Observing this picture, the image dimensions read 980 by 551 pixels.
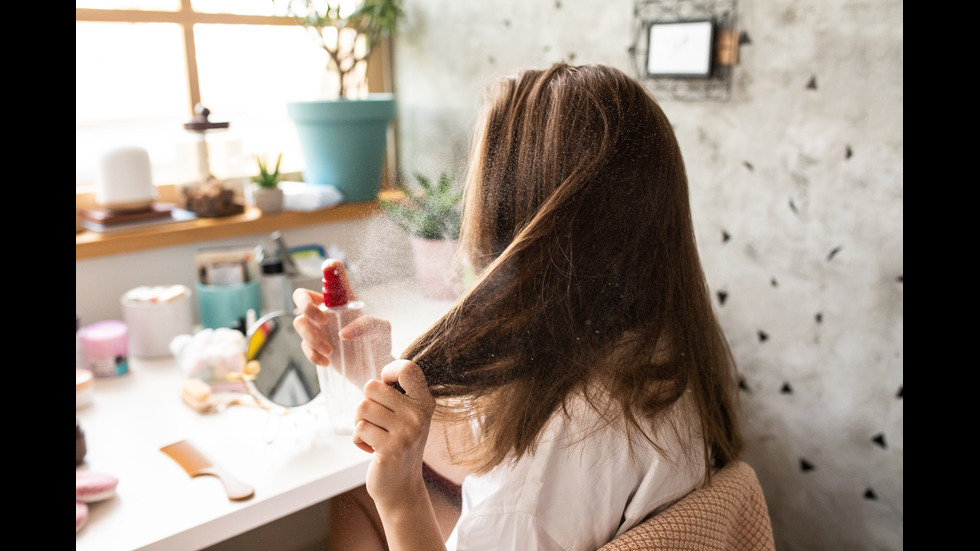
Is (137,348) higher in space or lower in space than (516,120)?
lower

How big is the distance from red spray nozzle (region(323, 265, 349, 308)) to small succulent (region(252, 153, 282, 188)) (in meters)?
0.30

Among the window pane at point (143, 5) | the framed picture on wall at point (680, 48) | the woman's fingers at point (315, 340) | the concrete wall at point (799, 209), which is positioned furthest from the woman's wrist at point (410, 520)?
the window pane at point (143, 5)

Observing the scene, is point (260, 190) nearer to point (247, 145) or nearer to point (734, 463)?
point (247, 145)

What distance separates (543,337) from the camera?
0.46 m

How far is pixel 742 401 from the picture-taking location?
1223 mm

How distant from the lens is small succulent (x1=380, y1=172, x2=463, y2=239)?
0.45 m

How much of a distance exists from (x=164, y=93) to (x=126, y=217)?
9.4 inches

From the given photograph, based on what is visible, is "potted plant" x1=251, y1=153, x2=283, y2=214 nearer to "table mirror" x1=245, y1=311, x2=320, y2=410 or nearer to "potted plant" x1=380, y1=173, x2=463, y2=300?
"table mirror" x1=245, y1=311, x2=320, y2=410

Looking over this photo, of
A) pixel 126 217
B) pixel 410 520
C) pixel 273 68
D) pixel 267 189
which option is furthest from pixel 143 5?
pixel 410 520

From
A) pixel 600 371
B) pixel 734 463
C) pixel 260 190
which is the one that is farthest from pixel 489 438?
pixel 260 190

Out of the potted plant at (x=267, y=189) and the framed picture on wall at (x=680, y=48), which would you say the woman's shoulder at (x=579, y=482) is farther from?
the framed picture on wall at (x=680, y=48)

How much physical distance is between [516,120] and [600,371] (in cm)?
18

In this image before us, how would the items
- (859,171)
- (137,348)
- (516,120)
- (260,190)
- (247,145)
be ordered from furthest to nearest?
(247,145)
(137,348)
(859,171)
(260,190)
(516,120)

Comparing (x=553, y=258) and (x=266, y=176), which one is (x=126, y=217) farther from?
(x=553, y=258)
